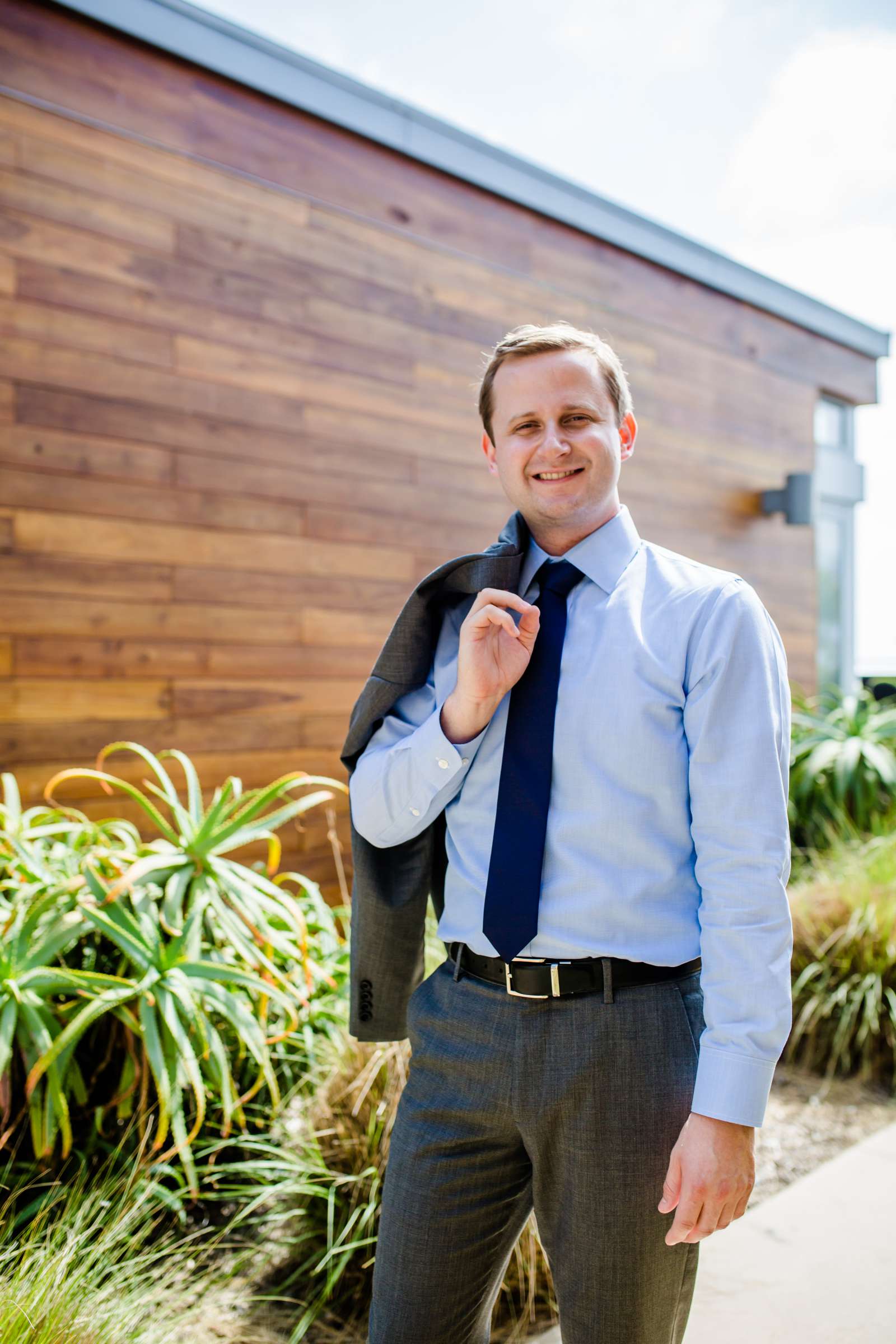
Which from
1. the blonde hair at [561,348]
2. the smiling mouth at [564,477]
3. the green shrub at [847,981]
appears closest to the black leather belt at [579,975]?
the smiling mouth at [564,477]

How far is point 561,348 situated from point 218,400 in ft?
8.11

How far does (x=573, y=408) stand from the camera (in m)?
1.32

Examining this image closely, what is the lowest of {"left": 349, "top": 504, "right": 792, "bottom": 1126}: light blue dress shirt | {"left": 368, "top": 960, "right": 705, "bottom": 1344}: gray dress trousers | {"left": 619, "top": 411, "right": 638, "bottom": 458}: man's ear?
{"left": 368, "top": 960, "right": 705, "bottom": 1344}: gray dress trousers

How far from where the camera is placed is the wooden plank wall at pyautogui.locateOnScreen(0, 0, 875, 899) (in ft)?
10.2

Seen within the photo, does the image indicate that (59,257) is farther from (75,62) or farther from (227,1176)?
(227,1176)

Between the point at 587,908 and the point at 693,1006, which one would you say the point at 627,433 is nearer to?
the point at 587,908

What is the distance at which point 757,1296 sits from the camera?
1996 millimetres

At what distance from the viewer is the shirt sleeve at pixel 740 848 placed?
3.42 ft

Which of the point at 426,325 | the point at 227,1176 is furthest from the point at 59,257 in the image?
the point at 227,1176

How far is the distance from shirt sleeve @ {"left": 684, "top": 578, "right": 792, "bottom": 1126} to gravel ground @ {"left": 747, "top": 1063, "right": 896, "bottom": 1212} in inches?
65.3

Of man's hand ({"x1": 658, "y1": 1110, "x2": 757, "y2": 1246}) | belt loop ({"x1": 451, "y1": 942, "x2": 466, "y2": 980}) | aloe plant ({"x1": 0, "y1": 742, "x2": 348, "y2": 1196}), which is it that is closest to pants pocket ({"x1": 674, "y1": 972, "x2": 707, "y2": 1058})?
man's hand ({"x1": 658, "y1": 1110, "x2": 757, "y2": 1246})

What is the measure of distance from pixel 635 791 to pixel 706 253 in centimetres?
507

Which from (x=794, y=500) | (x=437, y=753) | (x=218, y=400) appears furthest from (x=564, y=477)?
(x=794, y=500)

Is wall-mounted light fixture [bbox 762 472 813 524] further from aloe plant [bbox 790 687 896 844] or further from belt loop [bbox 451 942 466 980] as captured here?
belt loop [bbox 451 942 466 980]
